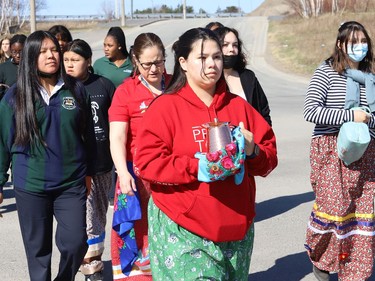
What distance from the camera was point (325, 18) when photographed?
156 ft

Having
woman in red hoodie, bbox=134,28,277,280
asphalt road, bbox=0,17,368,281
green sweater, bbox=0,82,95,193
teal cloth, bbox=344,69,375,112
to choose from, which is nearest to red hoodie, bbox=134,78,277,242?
woman in red hoodie, bbox=134,28,277,280

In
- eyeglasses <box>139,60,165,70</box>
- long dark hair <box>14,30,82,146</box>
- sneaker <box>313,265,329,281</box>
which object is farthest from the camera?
sneaker <box>313,265,329,281</box>

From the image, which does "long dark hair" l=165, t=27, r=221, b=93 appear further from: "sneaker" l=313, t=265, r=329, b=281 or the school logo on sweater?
"sneaker" l=313, t=265, r=329, b=281

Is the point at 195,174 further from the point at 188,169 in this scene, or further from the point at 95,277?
the point at 95,277

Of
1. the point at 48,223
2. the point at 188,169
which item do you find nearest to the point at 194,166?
the point at 188,169

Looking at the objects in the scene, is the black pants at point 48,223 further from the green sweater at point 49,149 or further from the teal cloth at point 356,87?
the teal cloth at point 356,87

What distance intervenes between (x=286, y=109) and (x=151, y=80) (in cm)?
1262

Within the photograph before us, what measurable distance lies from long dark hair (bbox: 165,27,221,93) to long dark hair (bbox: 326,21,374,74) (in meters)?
1.81

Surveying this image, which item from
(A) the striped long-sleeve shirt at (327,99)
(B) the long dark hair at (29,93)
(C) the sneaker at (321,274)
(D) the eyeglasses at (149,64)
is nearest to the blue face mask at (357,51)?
(A) the striped long-sleeve shirt at (327,99)

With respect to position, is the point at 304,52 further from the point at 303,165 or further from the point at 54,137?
the point at 54,137

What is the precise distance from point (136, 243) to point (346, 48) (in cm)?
199

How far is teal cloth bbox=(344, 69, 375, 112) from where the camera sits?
5363mm

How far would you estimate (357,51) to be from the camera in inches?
211

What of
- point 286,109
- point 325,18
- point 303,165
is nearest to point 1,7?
point 325,18
